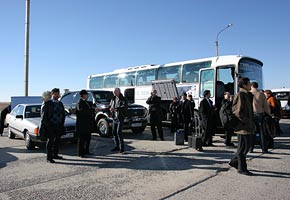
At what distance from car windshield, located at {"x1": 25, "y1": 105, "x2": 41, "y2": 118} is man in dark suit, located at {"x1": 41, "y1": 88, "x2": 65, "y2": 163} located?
309cm

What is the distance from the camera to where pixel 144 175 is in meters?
6.30

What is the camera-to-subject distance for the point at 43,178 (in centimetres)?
615

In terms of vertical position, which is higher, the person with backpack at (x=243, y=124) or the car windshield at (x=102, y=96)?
the car windshield at (x=102, y=96)

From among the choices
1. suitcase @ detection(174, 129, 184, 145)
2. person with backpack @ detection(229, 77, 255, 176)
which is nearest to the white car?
suitcase @ detection(174, 129, 184, 145)

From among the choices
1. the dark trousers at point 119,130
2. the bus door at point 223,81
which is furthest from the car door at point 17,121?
the bus door at point 223,81

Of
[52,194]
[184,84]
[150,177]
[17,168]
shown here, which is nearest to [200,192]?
[150,177]

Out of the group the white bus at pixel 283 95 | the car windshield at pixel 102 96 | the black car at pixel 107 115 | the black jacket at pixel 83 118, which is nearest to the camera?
the black jacket at pixel 83 118

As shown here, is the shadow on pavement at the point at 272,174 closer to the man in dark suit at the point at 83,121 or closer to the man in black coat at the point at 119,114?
the man in black coat at the point at 119,114

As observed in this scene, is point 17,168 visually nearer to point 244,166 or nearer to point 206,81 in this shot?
point 244,166

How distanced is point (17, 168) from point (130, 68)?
41.0 ft

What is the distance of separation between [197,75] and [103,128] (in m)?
5.18

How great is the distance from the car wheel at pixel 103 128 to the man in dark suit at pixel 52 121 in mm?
4211

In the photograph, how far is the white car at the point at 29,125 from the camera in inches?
366

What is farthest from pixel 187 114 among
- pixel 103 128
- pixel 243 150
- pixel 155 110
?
pixel 243 150
